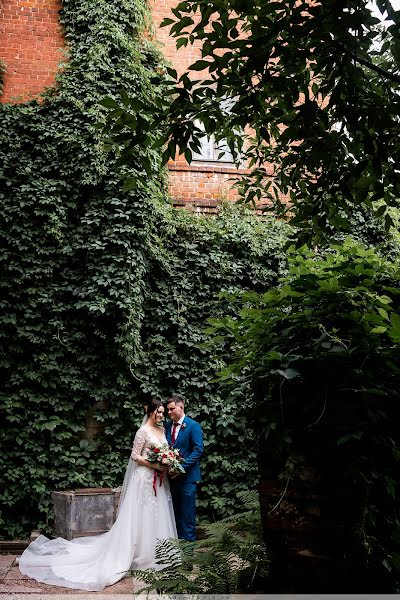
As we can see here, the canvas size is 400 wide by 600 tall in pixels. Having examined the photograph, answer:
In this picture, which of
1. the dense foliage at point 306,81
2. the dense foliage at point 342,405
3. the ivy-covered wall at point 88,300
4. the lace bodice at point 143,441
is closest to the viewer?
the dense foliage at point 342,405

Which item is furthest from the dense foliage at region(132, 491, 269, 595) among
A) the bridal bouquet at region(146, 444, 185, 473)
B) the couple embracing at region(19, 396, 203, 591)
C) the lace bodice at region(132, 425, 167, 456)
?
the lace bodice at region(132, 425, 167, 456)

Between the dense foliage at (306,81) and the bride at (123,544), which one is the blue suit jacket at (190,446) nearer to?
the bride at (123,544)

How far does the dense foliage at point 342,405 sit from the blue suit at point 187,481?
3.88 m

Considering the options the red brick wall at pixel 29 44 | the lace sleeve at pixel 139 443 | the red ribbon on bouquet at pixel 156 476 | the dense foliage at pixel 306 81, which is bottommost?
the red ribbon on bouquet at pixel 156 476

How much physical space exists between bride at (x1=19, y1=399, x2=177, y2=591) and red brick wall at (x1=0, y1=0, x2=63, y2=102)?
6757mm

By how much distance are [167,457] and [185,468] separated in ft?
0.88

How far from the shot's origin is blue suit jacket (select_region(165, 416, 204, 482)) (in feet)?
22.4

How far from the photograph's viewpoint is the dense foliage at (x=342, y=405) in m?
2.69

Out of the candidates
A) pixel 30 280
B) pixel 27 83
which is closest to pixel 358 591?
pixel 30 280

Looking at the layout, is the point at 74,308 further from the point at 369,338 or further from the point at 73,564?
the point at 369,338

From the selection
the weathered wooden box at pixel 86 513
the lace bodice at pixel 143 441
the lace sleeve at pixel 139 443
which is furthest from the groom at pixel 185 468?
the weathered wooden box at pixel 86 513

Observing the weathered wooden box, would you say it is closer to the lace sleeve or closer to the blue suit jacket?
the lace sleeve

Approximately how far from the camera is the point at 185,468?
22.4ft

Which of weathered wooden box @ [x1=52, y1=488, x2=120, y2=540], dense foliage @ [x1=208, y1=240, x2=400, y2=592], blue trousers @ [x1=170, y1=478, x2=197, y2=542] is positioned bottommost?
weathered wooden box @ [x1=52, y1=488, x2=120, y2=540]
